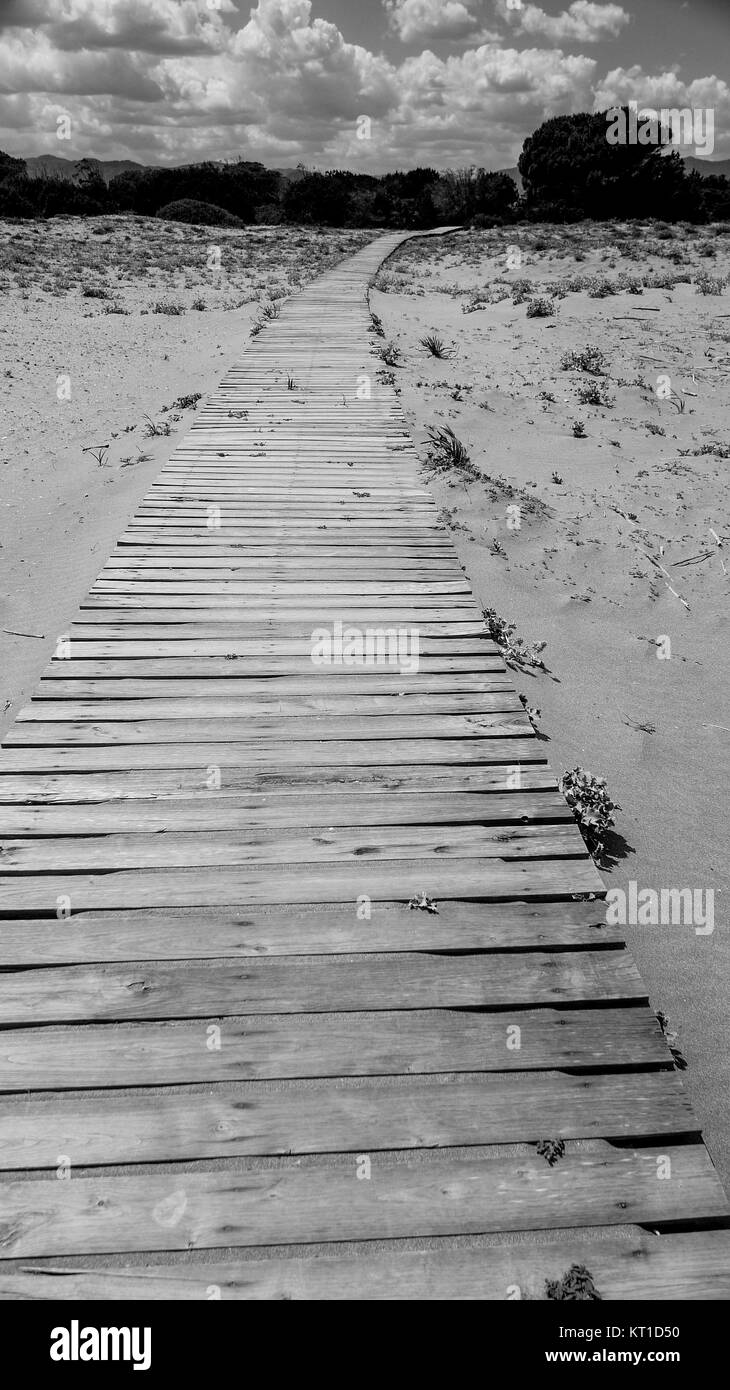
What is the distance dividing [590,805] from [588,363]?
1130 centimetres

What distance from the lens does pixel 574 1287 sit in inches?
84.5

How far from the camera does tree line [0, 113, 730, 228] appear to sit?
3984 centimetres

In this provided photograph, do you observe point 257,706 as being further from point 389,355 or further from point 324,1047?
point 389,355

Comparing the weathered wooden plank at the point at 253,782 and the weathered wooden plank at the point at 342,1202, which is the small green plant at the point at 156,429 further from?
the weathered wooden plank at the point at 342,1202

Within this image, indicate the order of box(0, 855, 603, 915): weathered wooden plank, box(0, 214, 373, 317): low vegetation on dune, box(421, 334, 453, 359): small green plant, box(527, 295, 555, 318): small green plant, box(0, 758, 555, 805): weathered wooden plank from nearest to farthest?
box(0, 855, 603, 915): weathered wooden plank < box(0, 758, 555, 805): weathered wooden plank < box(421, 334, 453, 359): small green plant < box(527, 295, 555, 318): small green plant < box(0, 214, 373, 317): low vegetation on dune

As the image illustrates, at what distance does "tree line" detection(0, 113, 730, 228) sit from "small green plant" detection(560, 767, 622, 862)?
39516 millimetres

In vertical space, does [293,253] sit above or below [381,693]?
above

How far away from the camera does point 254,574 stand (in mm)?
5887

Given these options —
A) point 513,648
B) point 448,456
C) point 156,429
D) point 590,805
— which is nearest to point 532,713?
point 590,805

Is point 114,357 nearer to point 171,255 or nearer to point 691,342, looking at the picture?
point 691,342

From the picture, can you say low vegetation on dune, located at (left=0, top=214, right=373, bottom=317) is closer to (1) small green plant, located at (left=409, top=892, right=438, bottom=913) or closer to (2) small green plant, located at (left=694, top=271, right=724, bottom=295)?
(2) small green plant, located at (left=694, top=271, right=724, bottom=295)

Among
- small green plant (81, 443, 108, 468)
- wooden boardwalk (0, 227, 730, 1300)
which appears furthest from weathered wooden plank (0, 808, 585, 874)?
small green plant (81, 443, 108, 468)

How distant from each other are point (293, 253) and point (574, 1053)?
3266 centimetres

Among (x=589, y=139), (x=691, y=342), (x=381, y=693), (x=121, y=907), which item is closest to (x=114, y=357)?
(x=691, y=342)
